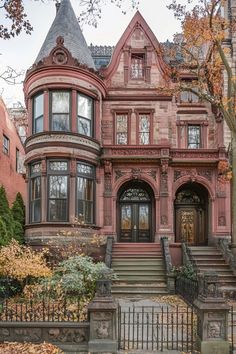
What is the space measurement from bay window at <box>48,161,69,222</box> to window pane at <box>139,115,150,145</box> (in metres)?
5.08

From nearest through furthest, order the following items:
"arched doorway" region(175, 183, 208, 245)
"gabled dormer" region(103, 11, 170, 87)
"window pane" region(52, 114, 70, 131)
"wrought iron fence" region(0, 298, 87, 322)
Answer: "wrought iron fence" region(0, 298, 87, 322)
"window pane" region(52, 114, 70, 131)
"arched doorway" region(175, 183, 208, 245)
"gabled dormer" region(103, 11, 170, 87)

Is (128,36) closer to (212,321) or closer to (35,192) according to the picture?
(35,192)

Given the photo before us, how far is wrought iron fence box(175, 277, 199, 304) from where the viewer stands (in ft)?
→ 40.0

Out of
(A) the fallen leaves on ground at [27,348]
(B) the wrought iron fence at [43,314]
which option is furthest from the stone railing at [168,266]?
(A) the fallen leaves on ground at [27,348]

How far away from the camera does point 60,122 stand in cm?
1903

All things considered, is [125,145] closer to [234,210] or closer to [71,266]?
[234,210]

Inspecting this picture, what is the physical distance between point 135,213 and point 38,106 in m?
7.69

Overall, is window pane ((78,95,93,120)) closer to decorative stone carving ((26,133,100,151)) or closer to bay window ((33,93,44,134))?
decorative stone carving ((26,133,100,151))

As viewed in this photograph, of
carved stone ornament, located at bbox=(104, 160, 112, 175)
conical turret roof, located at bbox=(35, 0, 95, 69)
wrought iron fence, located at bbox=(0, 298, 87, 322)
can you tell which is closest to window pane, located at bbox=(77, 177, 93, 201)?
carved stone ornament, located at bbox=(104, 160, 112, 175)

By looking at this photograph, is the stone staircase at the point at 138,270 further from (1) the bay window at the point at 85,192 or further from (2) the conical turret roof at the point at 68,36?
(2) the conical turret roof at the point at 68,36

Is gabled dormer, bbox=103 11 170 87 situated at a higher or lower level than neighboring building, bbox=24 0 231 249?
higher

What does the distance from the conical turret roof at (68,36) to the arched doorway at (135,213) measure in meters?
7.08

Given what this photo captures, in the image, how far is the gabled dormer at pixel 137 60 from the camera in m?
21.8


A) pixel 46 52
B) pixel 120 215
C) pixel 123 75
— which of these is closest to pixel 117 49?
pixel 123 75
